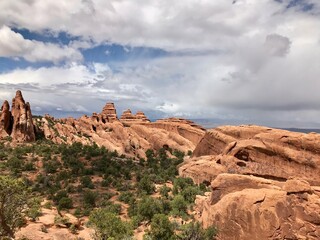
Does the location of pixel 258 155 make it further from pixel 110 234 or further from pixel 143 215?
pixel 110 234

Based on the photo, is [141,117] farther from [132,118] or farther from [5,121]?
[5,121]

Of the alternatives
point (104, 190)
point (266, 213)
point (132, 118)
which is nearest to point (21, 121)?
point (104, 190)

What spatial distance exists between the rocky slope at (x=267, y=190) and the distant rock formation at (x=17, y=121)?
60.1 metres

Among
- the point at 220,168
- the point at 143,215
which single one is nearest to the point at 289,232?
the point at 143,215

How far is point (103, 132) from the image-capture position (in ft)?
372

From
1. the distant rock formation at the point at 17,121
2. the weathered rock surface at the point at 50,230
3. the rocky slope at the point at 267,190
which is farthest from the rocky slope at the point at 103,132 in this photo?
the weathered rock surface at the point at 50,230

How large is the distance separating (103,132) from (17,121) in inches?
1271

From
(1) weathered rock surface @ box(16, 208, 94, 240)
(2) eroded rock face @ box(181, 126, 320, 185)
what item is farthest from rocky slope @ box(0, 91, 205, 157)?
(1) weathered rock surface @ box(16, 208, 94, 240)

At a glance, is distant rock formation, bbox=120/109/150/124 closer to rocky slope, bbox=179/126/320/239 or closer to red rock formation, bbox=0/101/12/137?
red rock formation, bbox=0/101/12/137

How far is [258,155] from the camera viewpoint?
45312mm

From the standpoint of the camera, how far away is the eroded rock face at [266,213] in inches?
971

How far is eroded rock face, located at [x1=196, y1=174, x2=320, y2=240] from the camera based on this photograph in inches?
971

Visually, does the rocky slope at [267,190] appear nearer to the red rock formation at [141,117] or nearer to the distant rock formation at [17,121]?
the distant rock formation at [17,121]

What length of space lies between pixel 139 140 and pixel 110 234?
76925 mm
